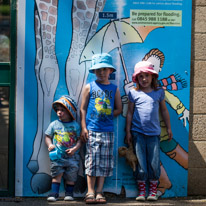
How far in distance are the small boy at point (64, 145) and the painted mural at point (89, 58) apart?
140 mm

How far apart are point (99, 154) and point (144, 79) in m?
1.02

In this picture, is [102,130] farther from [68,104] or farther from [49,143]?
[49,143]

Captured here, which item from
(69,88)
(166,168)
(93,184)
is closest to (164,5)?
(69,88)

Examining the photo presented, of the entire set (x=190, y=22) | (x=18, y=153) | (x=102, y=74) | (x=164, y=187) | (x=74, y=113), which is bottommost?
(x=164, y=187)

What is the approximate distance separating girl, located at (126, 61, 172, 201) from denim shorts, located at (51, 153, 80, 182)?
0.68 metres

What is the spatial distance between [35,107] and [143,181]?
5.10ft

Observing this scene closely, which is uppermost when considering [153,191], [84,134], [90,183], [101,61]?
[101,61]

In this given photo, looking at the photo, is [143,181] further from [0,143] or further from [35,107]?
[0,143]

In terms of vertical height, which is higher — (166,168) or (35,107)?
(35,107)

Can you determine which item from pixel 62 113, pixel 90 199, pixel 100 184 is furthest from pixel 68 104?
pixel 90 199

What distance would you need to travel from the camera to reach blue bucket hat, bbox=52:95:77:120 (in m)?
4.84

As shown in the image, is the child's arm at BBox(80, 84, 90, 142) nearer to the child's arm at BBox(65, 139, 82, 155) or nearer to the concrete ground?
the child's arm at BBox(65, 139, 82, 155)

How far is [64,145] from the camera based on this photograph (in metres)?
4.91

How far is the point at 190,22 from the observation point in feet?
16.7
